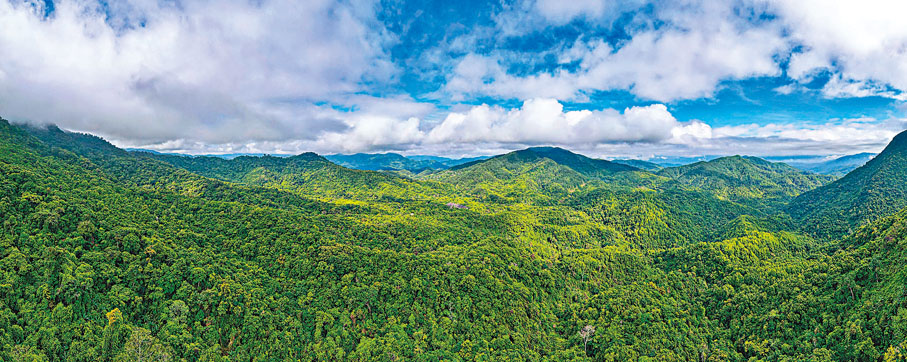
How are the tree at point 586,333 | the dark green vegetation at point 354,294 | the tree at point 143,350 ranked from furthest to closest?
the tree at point 586,333 < the dark green vegetation at point 354,294 < the tree at point 143,350

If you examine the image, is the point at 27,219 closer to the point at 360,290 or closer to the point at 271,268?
the point at 271,268

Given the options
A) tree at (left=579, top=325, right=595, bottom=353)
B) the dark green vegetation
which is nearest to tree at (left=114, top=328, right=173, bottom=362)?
the dark green vegetation

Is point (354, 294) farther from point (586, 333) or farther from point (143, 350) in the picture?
point (586, 333)

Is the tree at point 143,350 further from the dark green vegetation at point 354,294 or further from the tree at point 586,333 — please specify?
the tree at point 586,333

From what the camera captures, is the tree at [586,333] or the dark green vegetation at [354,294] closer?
the dark green vegetation at [354,294]

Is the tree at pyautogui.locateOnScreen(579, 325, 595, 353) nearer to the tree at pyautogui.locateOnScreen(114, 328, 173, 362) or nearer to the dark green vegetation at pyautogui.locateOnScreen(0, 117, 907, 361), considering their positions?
the dark green vegetation at pyautogui.locateOnScreen(0, 117, 907, 361)

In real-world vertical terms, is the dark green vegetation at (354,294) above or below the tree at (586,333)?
above

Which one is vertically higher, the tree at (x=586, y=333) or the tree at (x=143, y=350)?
the tree at (x=143, y=350)

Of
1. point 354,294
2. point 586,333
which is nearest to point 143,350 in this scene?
point 354,294

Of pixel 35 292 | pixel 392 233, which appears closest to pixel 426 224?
pixel 392 233

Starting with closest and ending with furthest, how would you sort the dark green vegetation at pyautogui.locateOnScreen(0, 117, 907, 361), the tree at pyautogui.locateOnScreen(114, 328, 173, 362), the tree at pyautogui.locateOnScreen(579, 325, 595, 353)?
the tree at pyautogui.locateOnScreen(114, 328, 173, 362), the dark green vegetation at pyautogui.locateOnScreen(0, 117, 907, 361), the tree at pyautogui.locateOnScreen(579, 325, 595, 353)

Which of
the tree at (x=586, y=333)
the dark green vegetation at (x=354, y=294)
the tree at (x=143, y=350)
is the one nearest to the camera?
the tree at (x=143, y=350)

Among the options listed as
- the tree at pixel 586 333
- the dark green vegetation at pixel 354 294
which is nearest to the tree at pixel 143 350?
the dark green vegetation at pixel 354 294
